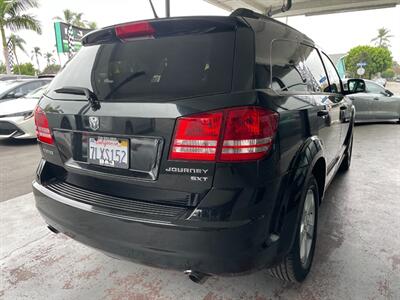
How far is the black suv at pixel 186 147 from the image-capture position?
1.45m

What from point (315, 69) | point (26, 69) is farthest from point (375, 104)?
point (26, 69)

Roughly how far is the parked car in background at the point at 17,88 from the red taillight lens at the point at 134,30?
641 centimetres

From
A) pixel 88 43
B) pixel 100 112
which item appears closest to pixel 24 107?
pixel 88 43

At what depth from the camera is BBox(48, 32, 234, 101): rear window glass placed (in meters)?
1.54

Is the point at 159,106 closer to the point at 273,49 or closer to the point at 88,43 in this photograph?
the point at 273,49

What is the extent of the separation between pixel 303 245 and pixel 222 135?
3.70 ft

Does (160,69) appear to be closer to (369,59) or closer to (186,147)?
(186,147)

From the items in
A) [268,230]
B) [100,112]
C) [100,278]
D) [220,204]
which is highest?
[100,112]

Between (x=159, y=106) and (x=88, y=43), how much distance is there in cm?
97

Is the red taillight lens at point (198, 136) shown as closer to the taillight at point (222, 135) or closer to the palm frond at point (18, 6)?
the taillight at point (222, 135)

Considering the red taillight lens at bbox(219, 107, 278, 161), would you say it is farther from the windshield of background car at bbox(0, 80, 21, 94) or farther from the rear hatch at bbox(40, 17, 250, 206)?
the windshield of background car at bbox(0, 80, 21, 94)

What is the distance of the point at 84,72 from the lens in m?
1.98

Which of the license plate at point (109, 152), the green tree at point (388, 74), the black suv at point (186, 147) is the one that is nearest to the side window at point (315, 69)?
the black suv at point (186, 147)

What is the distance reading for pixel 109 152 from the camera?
1684 mm
